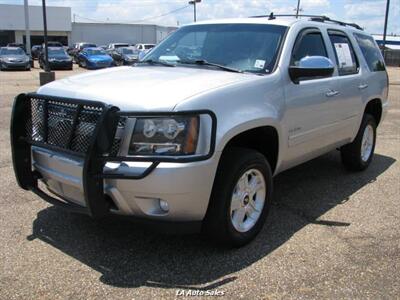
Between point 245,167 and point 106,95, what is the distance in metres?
1.19

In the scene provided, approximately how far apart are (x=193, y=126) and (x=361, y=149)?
3.74m

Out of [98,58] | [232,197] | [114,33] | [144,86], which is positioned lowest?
[98,58]

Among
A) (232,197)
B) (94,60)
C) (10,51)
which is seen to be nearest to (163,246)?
(232,197)

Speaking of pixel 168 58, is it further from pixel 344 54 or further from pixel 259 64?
pixel 344 54

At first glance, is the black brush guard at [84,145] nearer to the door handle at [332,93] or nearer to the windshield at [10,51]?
the door handle at [332,93]

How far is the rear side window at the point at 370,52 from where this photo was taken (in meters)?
6.38

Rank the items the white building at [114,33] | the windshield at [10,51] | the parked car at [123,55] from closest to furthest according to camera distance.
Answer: the windshield at [10,51] < the parked car at [123,55] < the white building at [114,33]

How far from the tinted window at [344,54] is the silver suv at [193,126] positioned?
0.10 m

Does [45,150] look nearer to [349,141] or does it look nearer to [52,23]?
[349,141]

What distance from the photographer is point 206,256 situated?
3951 mm

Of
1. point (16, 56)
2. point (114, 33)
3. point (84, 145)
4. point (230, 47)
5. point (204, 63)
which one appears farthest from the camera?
point (114, 33)

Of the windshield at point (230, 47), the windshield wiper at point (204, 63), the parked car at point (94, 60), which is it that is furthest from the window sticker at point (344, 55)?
the parked car at point (94, 60)

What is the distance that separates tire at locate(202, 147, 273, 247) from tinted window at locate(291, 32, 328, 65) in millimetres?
1191

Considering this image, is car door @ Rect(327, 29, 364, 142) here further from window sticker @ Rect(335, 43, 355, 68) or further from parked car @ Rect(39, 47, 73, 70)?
parked car @ Rect(39, 47, 73, 70)
